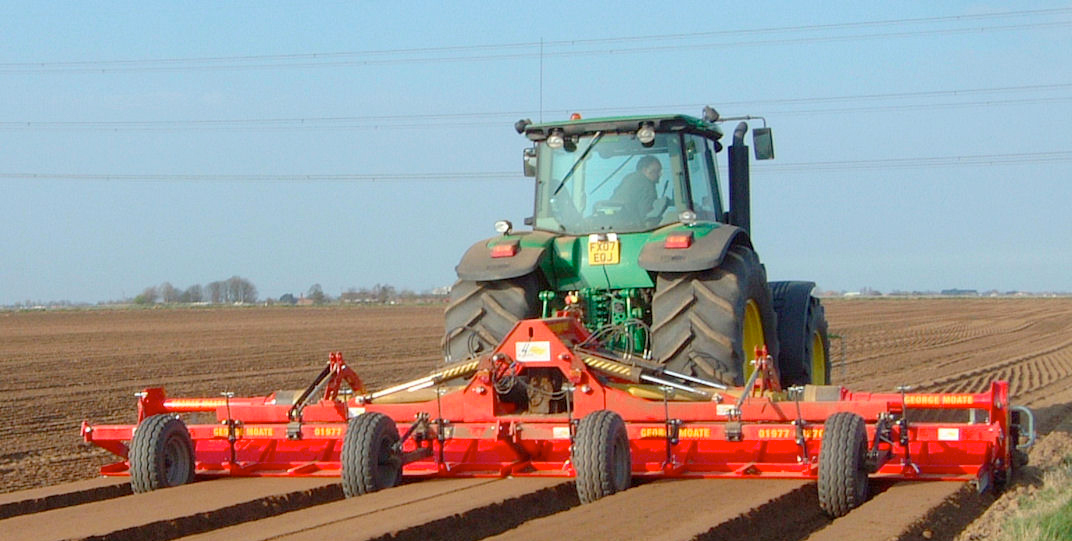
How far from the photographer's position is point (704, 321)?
805 centimetres

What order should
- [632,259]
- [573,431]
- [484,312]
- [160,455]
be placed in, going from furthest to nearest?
[484,312] < [632,259] < [160,455] < [573,431]

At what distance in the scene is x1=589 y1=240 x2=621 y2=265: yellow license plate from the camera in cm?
853

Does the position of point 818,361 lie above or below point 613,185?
below

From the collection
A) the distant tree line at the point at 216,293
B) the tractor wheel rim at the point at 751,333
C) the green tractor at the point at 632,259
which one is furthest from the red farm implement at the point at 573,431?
the distant tree line at the point at 216,293

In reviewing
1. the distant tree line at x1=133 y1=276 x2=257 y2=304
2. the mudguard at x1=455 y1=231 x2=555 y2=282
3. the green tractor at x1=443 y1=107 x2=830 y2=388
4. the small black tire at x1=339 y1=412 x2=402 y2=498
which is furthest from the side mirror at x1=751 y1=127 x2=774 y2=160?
the distant tree line at x1=133 y1=276 x2=257 y2=304

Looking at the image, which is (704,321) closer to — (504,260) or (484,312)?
(504,260)

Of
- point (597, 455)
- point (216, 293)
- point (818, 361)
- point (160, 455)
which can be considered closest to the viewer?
point (597, 455)

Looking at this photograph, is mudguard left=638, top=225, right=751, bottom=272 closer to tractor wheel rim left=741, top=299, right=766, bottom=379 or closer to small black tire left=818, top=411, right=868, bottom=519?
tractor wheel rim left=741, top=299, right=766, bottom=379

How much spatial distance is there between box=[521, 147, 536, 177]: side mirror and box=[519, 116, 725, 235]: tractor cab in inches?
16.8

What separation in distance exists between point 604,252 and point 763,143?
1589 mm

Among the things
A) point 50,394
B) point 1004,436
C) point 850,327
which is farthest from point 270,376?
point 850,327

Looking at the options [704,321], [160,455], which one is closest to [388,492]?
[160,455]

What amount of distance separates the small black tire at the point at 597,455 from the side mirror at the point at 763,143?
2.90 meters

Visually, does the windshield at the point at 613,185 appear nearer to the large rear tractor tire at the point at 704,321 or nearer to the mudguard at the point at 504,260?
the mudguard at the point at 504,260
